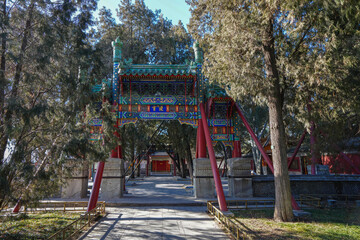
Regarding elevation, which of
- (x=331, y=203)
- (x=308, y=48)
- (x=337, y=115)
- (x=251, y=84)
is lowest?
(x=331, y=203)

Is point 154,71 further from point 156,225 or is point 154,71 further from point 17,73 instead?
point 156,225

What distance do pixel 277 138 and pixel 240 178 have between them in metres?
4.33

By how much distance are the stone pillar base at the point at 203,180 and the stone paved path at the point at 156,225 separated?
1.49 metres

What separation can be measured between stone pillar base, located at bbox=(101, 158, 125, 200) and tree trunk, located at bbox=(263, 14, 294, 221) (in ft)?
21.8

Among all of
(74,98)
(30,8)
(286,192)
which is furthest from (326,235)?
(30,8)

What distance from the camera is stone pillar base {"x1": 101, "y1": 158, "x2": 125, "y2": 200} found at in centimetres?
1065

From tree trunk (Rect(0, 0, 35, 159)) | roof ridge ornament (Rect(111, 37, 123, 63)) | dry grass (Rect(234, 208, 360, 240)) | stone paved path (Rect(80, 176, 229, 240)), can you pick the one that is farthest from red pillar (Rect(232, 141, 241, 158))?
tree trunk (Rect(0, 0, 35, 159))

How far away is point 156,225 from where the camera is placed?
7215 mm

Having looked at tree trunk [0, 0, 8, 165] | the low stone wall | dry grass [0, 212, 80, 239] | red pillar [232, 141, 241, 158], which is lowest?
dry grass [0, 212, 80, 239]

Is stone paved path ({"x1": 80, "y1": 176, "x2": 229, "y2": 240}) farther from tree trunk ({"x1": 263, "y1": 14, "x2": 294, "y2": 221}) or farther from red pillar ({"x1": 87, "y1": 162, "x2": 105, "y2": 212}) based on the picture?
tree trunk ({"x1": 263, "y1": 14, "x2": 294, "y2": 221})

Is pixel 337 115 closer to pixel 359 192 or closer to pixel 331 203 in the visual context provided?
pixel 331 203

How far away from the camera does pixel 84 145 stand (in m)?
5.96

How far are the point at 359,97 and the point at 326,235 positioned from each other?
4.08 meters

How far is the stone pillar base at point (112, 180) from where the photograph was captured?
34.9ft
